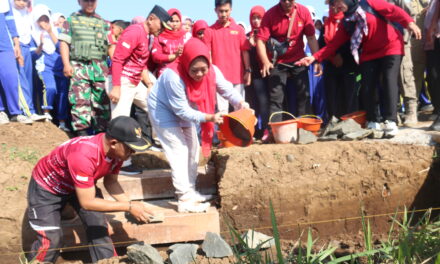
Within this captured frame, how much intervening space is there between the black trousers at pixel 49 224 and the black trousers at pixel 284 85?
2751 millimetres

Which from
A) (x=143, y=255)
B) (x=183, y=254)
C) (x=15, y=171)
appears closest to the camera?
(x=143, y=255)

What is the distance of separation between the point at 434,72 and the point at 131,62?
375 cm

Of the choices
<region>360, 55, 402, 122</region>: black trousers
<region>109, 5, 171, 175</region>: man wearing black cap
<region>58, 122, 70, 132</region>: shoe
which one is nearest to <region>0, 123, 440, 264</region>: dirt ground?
<region>360, 55, 402, 122</region>: black trousers

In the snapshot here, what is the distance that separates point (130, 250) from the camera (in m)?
3.63

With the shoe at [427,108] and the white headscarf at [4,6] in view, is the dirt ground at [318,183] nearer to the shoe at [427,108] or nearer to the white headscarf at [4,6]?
the white headscarf at [4,6]

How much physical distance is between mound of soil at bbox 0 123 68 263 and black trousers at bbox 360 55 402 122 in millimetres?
3826

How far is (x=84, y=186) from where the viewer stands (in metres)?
3.42

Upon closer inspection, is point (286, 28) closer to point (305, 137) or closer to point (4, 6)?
point (305, 137)

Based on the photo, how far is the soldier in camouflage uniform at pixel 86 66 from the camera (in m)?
5.91

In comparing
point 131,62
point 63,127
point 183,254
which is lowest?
point 183,254

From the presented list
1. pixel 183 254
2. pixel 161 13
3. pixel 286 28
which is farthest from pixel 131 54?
pixel 183 254

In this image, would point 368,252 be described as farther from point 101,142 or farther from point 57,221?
point 57,221

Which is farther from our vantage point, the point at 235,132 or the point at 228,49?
the point at 228,49

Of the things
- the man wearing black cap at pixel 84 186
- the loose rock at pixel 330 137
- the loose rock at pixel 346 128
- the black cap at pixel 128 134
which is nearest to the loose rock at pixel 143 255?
the man wearing black cap at pixel 84 186
